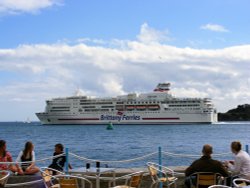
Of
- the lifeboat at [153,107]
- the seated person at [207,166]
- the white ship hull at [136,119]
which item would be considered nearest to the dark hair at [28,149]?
the seated person at [207,166]

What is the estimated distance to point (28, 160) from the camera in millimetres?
6652

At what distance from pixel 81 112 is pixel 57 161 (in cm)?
7574

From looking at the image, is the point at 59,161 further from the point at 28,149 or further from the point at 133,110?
→ the point at 133,110

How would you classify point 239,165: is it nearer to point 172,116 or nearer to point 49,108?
point 172,116

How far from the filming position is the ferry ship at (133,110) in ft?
258

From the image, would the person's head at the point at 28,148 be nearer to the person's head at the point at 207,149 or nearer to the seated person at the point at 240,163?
the person's head at the point at 207,149

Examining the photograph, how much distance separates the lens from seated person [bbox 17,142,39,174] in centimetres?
653

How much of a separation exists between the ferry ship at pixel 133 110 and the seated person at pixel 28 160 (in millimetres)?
71825

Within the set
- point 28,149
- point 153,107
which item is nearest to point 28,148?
point 28,149

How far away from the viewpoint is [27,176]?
664 centimetres

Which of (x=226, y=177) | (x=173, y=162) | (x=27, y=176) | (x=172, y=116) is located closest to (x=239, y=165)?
(x=226, y=177)

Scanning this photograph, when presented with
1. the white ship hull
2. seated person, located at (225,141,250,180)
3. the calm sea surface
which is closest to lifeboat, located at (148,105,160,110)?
the white ship hull

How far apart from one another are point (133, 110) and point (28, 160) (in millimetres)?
73928

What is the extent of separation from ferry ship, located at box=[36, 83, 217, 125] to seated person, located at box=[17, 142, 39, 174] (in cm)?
7182
